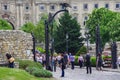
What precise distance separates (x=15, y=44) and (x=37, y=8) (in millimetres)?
117337

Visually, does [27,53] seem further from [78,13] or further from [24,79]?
[78,13]

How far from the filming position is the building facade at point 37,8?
→ 15325cm

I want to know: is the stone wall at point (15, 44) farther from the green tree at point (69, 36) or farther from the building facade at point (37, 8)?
the building facade at point (37, 8)

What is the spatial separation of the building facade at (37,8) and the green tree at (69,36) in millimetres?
62542

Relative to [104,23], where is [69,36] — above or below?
below

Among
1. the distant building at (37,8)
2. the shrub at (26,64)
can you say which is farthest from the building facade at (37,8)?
the shrub at (26,64)

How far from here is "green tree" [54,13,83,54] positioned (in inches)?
3364

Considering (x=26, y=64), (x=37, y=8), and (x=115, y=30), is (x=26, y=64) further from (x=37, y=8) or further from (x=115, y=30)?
(x=37, y=8)

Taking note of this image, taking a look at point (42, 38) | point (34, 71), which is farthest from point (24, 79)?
point (42, 38)

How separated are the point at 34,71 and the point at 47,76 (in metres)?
0.75

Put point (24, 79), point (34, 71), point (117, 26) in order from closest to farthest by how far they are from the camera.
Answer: point (24, 79), point (34, 71), point (117, 26)

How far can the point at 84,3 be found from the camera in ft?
507

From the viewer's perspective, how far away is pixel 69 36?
87375 mm

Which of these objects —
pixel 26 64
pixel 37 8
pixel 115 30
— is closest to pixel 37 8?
pixel 37 8
